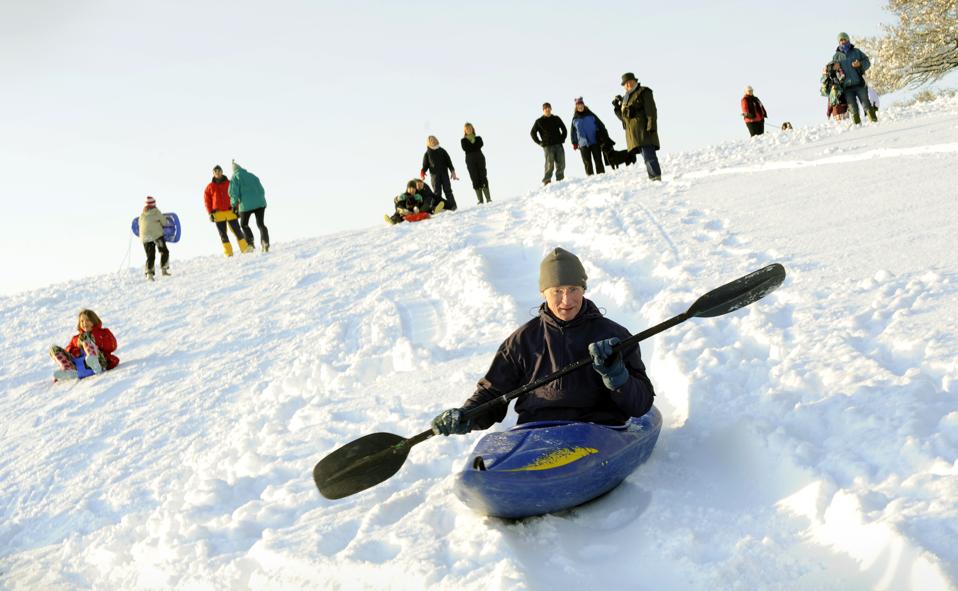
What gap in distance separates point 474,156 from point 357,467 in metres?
13.4

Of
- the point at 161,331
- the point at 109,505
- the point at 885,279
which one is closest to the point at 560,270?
the point at 885,279

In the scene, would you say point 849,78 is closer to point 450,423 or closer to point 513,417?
point 513,417

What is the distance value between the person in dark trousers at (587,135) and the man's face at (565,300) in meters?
13.2

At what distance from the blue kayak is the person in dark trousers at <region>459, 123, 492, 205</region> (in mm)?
13667

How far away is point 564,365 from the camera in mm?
4395

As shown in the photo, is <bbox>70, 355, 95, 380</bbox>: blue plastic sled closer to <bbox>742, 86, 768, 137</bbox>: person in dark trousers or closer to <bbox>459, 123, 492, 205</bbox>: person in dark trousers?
<bbox>459, 123, 492, 205</bbox>: person in dark trousers

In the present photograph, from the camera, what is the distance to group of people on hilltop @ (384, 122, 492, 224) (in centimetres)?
1650

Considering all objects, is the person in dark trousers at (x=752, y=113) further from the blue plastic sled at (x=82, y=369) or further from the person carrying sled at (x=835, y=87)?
the blue plastic sled at (x=82, y=369)

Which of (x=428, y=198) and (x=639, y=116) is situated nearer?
(x=639, y=116)

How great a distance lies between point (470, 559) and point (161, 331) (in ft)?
26.6

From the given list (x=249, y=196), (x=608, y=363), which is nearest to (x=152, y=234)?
(x=249, y=196)

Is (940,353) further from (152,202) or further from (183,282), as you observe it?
(152,202)

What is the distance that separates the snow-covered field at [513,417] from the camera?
11.6ft

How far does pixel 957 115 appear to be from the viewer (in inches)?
546
